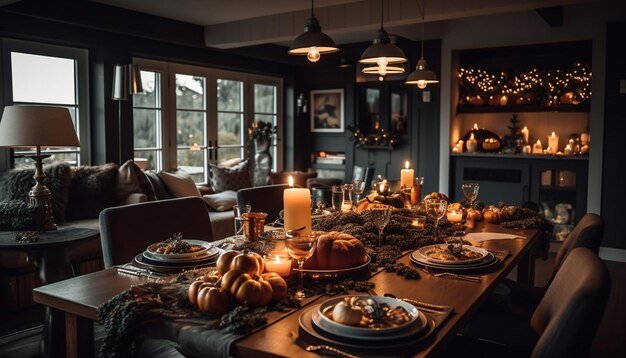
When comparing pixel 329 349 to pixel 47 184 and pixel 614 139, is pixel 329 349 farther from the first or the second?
pixel 614 139

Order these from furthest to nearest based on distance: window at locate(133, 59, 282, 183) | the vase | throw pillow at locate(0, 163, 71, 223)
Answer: the vase
window at locate(133, 59, 282, 183)
throw pillow at locate(0, 163, 71, 223)

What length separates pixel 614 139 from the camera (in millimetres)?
5051

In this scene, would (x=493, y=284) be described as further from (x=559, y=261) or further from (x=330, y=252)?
(x=559, y=261)

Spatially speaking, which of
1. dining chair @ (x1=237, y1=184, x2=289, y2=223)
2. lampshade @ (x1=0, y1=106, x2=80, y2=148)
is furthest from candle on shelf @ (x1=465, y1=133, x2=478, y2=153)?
lampshade @ (x1=0, y1=106, x2=80, y2=148)

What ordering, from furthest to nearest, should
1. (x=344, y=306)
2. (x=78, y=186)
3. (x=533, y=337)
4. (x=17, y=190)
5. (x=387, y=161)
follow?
1. (x=387, y=161)
2. (x=78, y=186)
3. (x=17, y=190)
4. (x=533, y=337)
5. (x=344, y=306)

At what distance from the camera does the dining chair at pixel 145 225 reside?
75.7 inches

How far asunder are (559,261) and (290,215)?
114cm

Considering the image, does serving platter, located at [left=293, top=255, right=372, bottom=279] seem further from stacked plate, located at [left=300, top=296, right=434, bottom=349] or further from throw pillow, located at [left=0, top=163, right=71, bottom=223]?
throw pillow, located at [left=0, top=163, right=71, bottom=223]

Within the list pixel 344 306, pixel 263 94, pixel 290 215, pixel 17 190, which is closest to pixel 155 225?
pixel 290 215

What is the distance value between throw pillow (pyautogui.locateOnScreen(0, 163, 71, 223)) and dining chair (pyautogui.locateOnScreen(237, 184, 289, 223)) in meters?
1.72

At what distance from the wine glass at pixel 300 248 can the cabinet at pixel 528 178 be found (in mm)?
4664

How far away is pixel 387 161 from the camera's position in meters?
6.73

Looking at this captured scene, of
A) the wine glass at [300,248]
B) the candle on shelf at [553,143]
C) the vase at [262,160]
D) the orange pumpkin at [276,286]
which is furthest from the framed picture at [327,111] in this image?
the orange pumpkin at [276,286]

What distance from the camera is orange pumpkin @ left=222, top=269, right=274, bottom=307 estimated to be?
123cm
